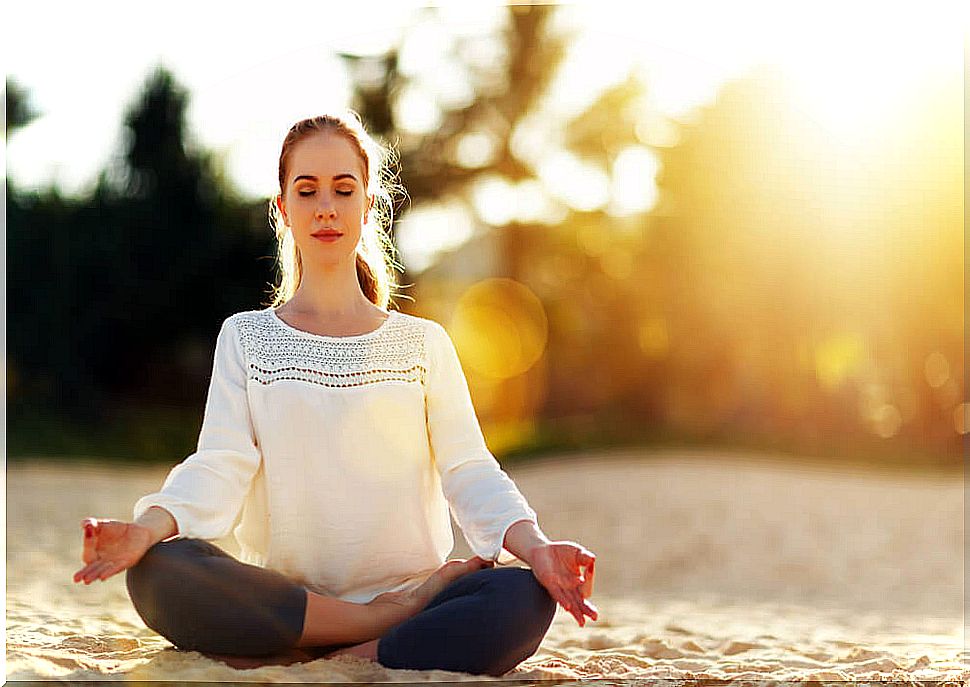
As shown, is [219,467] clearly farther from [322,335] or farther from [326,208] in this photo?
[326,208]

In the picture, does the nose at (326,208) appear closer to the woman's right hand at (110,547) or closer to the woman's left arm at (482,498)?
the woman's left arm at (482,498)

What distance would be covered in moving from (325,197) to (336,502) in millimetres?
768

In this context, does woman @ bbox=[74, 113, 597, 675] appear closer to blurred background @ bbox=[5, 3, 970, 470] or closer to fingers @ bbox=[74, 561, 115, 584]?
fingers @ bbox=[74, 561, 115, 584]

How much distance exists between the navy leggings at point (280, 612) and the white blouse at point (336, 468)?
0.41 feet

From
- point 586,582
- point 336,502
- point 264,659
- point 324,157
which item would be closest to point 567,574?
point 586,582

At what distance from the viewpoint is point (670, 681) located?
293 cm

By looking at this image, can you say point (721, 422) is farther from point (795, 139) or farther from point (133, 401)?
point (133, 401)

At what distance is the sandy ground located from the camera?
3084 mm

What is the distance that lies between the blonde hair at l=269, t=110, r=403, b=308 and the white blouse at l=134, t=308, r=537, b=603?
0.97ft

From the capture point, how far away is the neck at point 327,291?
9.71 feet

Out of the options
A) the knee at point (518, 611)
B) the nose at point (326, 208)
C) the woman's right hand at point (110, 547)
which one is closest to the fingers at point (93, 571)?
the woman's right hand at point (110, 547)

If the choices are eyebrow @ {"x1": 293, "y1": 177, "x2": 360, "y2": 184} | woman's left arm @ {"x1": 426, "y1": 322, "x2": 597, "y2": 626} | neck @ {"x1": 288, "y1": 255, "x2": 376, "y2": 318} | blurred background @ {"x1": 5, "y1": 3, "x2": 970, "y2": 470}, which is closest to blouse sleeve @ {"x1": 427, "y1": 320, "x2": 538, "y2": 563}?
woman's left arm @ {"x1": 426, "y1": 322, "x2": 597, "y2": 626}

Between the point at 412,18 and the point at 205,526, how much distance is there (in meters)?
14.4

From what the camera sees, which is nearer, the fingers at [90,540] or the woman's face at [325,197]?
the fingers at [90,540]
